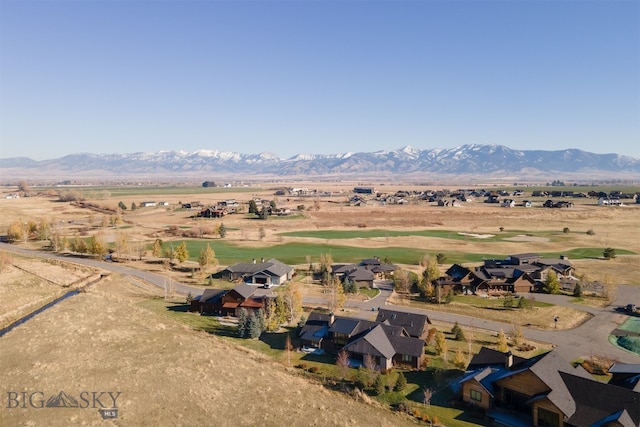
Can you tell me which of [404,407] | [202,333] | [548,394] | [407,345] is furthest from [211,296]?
[548,394]

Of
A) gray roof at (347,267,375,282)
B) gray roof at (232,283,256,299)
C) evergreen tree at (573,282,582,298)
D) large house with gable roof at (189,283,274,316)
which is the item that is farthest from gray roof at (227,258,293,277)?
evergreen tree at (573,282,582,298)

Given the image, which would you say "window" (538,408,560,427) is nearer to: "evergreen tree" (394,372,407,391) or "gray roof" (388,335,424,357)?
"evergreen tree" (394,372,407,391)

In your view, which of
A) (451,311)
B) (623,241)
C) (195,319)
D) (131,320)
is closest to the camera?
(131,320)

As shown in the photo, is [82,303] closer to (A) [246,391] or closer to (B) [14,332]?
(B) [14,332]

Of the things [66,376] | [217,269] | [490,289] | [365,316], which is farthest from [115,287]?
[490,289]

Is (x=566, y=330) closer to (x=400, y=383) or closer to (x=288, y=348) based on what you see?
(x=400, y=383)

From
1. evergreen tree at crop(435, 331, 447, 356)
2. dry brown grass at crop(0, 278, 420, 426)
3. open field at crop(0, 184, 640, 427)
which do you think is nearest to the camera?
dry brown grass at crop(0, 278, 420, 426)
